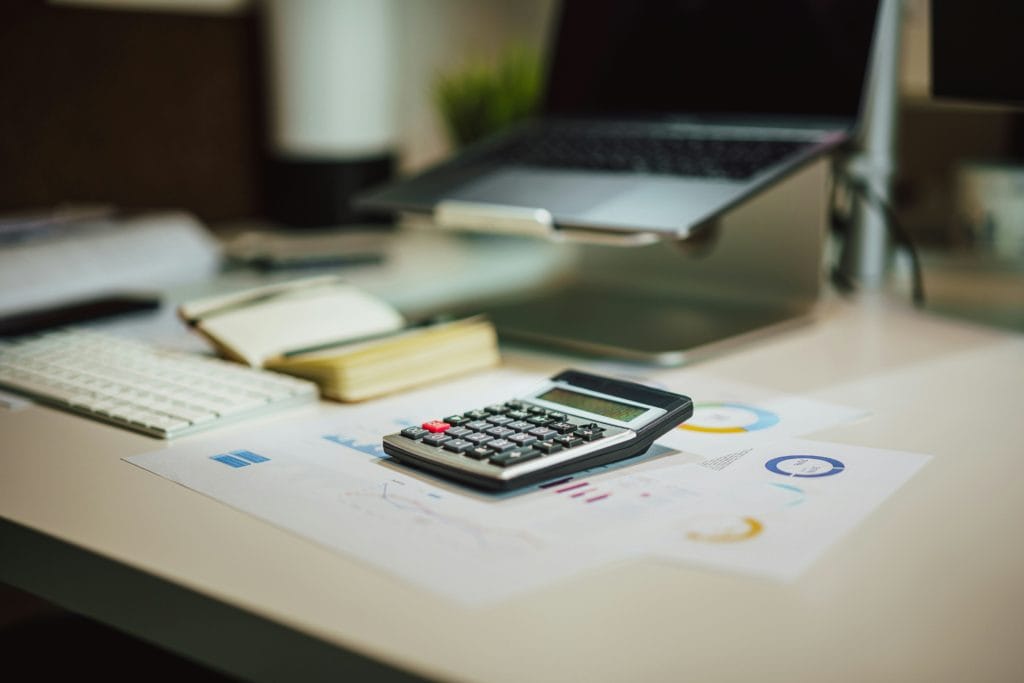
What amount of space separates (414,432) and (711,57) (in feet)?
2.14

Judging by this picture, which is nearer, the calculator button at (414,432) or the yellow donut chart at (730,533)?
the yellow donut chart at (730,533)

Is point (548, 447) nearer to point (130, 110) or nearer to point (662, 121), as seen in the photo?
point (662, 121)

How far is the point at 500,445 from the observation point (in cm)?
54

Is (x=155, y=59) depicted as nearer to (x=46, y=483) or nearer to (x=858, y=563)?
(x=46, y=483)

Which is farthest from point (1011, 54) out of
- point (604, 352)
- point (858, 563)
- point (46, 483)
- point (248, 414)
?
point (46, 483)

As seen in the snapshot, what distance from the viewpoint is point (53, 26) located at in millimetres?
1240

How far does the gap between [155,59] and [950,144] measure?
104 cm

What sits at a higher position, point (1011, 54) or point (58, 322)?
point (1011, 54)

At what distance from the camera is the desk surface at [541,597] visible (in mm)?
374

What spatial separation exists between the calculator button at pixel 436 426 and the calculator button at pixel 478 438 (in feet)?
0.07

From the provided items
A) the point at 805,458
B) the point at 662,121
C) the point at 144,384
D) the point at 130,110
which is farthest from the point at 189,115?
the point at 805,458

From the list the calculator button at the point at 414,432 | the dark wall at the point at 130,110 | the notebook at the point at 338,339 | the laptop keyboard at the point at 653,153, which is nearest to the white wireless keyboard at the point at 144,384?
the notebook at the point at 338,339

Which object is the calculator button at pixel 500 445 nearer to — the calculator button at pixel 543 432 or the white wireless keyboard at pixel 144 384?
the calculator button at pixel 543 432

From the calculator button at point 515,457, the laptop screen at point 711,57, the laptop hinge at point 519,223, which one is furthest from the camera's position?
the laptop screen at point 711,57
